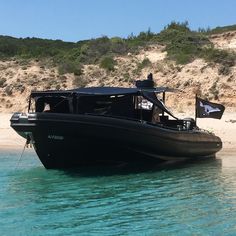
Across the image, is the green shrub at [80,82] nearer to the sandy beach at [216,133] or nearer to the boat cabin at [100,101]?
the sandy beach at [216,133]

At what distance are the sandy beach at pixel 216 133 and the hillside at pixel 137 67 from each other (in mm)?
4474

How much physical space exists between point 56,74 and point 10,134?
47.0 feet

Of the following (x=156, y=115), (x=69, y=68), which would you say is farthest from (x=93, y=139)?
(x=69, y=68)

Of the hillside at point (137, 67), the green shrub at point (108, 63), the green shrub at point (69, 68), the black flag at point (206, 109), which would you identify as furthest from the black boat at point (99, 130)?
the green shrub at point (108, 63)

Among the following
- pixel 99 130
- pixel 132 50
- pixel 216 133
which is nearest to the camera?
pixel 99 130

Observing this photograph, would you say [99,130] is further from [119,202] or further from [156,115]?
[119,202]

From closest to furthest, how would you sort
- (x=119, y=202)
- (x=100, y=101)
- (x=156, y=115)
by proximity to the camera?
(x=119, y=202) → (x=100, y=101) → (x=156, y=115)

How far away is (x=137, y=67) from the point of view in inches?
1512

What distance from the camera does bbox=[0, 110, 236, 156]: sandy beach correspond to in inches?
859

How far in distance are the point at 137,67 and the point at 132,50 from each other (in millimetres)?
5040

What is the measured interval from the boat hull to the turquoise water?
1.51 feet

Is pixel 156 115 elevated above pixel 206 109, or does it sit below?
below

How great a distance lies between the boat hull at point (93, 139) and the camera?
1408 cm

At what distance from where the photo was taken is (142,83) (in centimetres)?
1739
